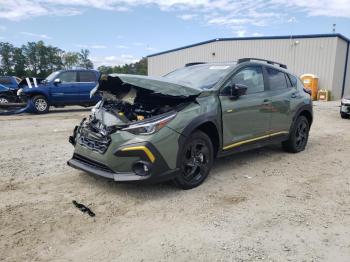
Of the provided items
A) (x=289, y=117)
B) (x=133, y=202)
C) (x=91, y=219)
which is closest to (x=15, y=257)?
(x=91, y=219)

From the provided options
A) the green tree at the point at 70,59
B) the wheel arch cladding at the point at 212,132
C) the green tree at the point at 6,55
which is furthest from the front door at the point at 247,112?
the green tree at the point at 70,59

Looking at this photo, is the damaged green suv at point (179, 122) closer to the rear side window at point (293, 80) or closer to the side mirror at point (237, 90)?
the side mirror at point (237, 90)

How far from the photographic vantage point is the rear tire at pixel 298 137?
6.77 meters

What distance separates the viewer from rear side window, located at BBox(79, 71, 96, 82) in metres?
14.9

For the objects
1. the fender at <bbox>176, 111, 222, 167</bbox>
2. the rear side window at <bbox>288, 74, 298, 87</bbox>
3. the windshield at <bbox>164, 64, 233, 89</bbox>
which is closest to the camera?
the fender at <bbox>176, 111, 222, 167</bbox>

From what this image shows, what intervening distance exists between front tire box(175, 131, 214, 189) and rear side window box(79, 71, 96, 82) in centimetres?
1119

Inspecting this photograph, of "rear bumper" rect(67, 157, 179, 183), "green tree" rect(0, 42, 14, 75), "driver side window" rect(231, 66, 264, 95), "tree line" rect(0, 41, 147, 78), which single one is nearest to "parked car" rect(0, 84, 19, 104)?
"rear bumper" rect(67, 157, 179, 183)

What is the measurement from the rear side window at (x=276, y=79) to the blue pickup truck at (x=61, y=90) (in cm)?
937

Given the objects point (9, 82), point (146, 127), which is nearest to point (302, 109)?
point (146, 127)

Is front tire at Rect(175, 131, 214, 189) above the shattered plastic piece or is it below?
above

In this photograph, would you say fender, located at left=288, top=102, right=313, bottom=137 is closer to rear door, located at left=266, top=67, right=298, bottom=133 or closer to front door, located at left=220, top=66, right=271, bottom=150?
rear door, located at left=266, top=67, right=298, bottom=133

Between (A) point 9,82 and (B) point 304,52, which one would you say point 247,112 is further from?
(B) point 304,52

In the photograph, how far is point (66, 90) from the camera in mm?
14500

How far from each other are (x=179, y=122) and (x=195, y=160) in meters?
0.65
